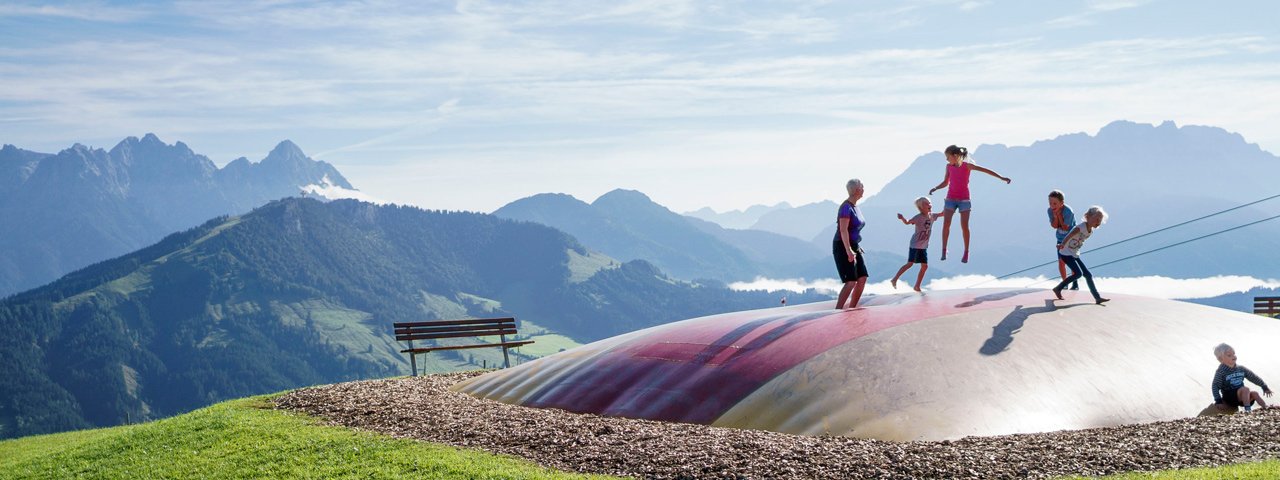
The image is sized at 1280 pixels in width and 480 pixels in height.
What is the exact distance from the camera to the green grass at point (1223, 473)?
1112 cm

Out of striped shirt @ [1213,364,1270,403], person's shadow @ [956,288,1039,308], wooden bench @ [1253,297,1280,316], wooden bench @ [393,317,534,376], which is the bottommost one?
wooden bench @ [1253,297,1280,316]

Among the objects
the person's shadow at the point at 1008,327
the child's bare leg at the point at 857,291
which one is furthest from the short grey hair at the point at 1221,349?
the child's bare leg at the point at 857,291

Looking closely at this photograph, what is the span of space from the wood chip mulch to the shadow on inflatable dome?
2.63ft

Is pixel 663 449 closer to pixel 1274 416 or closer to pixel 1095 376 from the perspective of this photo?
pixel 1095 376

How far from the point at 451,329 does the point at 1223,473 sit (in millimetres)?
23946

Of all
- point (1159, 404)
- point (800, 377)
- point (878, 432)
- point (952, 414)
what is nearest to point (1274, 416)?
point (1159, 404)

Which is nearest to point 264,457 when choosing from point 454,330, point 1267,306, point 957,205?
Result: point 957,205

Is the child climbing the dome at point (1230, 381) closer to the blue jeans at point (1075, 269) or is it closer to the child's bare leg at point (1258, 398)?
the child's bare leg at point (1258, 398)

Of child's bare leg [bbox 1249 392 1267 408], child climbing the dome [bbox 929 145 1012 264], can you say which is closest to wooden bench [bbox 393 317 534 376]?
child climbing the dome [bbox 929 145 1012 264]

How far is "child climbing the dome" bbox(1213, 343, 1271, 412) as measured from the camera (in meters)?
15.9

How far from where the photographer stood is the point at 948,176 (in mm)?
20438

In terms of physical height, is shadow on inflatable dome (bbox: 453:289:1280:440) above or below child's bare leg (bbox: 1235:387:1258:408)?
above

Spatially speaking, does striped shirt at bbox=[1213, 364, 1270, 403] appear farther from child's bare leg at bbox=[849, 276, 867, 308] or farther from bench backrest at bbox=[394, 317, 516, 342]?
bench backrest at bbox=[394, 317, 516, 342]

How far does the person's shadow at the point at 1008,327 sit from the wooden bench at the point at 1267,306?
69.1 feet
